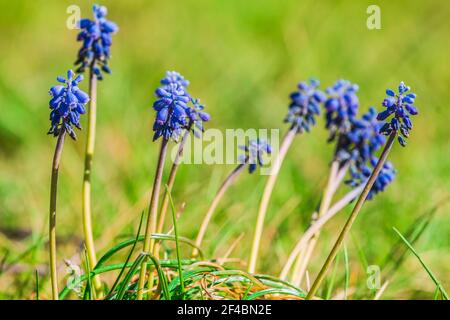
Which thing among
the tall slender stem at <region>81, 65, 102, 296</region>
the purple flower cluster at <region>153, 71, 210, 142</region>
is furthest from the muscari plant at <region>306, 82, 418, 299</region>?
the tall slender stem at <region>81, 65, 102, 296</region>

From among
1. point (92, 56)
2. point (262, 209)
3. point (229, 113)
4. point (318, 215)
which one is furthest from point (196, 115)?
point (229, 113)

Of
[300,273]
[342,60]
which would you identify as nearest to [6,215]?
[300,273]

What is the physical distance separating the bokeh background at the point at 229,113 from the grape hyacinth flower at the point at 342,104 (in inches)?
23.1

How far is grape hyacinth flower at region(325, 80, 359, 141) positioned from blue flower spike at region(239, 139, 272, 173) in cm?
39

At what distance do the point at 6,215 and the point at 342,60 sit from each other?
389 centimetres

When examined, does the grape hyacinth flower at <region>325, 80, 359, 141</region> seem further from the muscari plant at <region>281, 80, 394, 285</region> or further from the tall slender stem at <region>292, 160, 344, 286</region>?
the tall slender stem at <region>292, 160, 344, 286</region>

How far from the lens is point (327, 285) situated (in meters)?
3.03

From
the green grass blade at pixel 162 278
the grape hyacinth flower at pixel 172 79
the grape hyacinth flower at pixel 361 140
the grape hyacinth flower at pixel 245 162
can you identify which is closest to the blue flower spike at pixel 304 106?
the grape hyacinth flower at pixel 361 140

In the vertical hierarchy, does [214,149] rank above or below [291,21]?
below

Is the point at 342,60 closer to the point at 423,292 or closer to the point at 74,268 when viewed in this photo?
the point at 423,292

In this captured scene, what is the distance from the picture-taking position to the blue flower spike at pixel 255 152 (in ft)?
9.20

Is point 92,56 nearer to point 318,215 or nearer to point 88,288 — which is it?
point 88,288

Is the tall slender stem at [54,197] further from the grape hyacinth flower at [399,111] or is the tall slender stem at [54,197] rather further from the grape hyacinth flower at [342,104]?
the grape hyacinth flower at [342,104]

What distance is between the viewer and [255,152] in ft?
9.20
